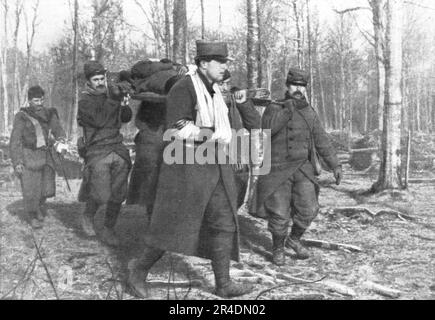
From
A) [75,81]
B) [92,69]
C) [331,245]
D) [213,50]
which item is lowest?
[331,245]

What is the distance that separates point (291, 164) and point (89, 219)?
2568mm

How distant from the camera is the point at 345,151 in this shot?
20.6 meters

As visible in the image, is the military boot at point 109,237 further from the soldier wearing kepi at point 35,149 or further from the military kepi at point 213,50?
the military kepi at point 213,50

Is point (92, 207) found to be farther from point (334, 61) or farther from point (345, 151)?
point (334, 61)

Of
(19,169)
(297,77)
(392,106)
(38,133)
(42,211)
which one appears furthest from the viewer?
(392,106)

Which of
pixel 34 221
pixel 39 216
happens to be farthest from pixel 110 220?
pixel 39 216

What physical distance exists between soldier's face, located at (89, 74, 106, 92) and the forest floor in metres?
1.67

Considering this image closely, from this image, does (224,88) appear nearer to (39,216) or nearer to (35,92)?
(35,92)

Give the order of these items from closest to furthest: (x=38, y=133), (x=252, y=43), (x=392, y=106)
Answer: (x=38, y=133), (x=252, y=43), (x=392, y=106)

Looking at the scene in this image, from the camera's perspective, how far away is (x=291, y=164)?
5457mm

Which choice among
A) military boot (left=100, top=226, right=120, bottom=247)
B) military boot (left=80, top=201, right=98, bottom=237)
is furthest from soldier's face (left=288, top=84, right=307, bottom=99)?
military boot (left=80, top=201, right=98, bottom=237)

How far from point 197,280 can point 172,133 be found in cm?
138
